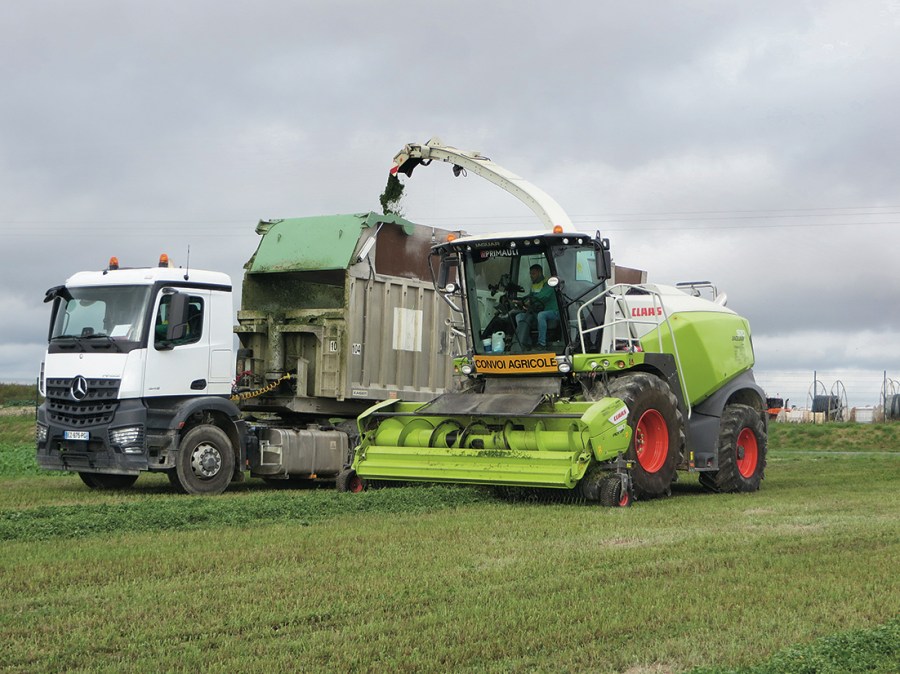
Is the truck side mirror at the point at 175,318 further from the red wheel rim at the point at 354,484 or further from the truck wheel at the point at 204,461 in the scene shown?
the red wheel rim at the point at 354,484

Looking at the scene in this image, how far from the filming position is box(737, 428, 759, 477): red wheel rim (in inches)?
647

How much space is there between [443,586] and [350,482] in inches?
286

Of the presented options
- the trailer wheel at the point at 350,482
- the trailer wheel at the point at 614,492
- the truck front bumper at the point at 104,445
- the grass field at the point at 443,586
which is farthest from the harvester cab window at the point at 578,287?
the truck front bumper at the point at 104,445

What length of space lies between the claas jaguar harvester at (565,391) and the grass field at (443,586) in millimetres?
746

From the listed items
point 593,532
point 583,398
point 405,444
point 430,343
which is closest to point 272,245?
point 430,343


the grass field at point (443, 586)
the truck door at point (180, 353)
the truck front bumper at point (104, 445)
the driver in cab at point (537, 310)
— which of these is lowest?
the grass field at point (443, 586)

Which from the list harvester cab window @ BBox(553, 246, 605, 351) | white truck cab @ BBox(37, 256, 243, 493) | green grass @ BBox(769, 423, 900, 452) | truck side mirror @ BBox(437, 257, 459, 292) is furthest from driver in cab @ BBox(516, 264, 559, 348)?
green grass @ BBox(769, 423, 900, 452)

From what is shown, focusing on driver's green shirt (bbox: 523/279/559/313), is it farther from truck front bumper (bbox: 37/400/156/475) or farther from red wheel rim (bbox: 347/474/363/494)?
truck front bumper (bbox: 37/400/156/475)

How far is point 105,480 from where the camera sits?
52.7 feet

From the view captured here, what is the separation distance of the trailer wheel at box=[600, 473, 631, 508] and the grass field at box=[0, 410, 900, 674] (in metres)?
0.38

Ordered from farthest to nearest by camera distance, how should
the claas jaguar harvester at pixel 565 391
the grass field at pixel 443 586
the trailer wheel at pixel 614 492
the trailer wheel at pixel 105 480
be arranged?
the trailer wheel at pixel 105 480
the claas jaguar harvester at pixel 565 391
the trailer wheel at pixel 614 492
the grass field at pixel 443 586

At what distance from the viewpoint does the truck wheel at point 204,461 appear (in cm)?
1474

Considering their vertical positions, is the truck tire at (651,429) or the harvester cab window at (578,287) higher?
the harvester cab window at (578,287)

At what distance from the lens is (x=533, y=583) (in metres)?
7.45
